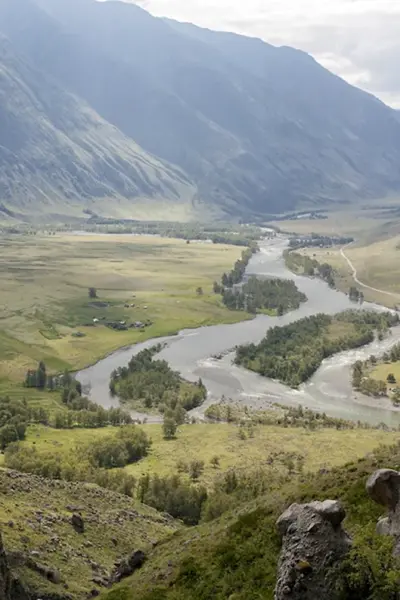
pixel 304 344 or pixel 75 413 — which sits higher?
pixel 304 344

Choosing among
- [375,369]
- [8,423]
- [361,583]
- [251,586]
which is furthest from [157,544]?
[375,369]

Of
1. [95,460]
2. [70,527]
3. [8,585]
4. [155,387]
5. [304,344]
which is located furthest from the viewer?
[304,344]

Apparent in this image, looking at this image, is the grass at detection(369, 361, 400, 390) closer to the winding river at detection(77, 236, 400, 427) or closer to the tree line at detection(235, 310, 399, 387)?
the winding river at detection(77, 236, 400, 427)

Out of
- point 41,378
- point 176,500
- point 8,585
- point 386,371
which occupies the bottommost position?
point 41,378

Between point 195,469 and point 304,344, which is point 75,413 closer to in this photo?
point 195,469

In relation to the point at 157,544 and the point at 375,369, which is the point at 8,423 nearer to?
the point at 157,544

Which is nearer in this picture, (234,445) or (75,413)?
(234,445)

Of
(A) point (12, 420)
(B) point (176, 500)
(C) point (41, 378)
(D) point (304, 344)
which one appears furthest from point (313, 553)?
(D) point (304, 344)
